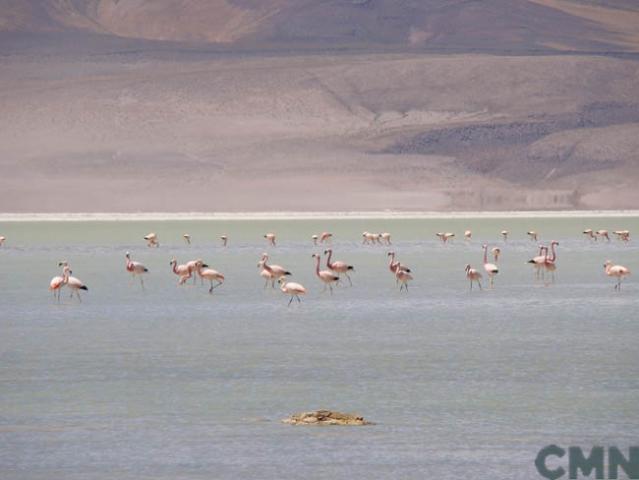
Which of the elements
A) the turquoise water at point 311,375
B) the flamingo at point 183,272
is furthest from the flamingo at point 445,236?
the flamingo at point 183,272

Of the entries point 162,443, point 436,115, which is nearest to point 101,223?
point 436,115

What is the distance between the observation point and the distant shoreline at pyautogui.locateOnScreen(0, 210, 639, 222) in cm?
6812

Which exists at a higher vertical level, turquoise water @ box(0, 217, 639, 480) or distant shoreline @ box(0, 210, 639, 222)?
distant shoreline @ box(0, 210, 639, 222)

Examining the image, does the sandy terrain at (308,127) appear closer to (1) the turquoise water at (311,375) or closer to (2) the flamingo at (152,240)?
(2) the flamingo at (152,240)

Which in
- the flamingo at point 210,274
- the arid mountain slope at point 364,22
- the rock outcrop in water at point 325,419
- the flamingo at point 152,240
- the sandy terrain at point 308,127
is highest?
the arid mountain slope at point 364,22

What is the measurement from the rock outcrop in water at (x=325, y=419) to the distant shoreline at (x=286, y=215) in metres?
54.0

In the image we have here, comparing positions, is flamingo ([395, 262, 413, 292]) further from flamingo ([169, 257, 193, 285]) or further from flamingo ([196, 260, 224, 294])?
flamingo ([169, 257, 193, 285])

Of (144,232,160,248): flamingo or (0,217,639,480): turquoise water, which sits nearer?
(0,217,639,480): turquoise water

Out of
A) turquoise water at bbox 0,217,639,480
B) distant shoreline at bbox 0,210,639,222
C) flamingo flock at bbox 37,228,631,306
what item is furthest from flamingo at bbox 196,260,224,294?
distant shoreline at bbox 0,210,639,222

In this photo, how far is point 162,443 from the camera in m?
12.4

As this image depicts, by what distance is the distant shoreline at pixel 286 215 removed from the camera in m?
68.1

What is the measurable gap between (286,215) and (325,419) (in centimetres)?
5749

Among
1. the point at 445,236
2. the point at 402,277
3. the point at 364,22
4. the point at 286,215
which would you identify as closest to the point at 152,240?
the point at 445,236

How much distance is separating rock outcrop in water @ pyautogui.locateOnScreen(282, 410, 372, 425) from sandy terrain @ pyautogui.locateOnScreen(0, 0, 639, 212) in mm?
61119
